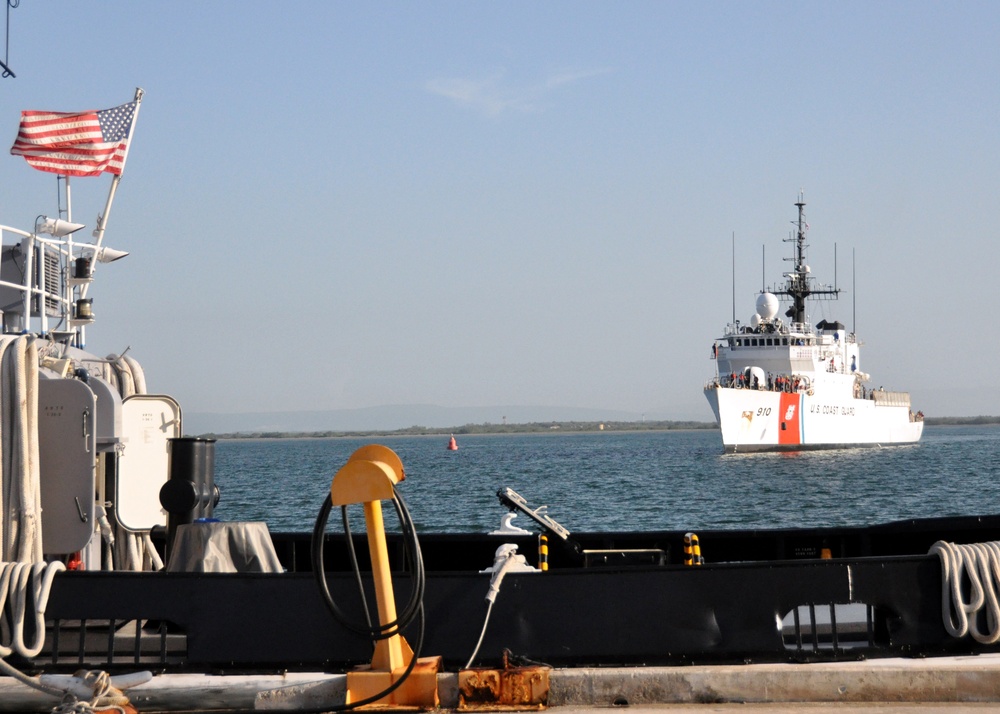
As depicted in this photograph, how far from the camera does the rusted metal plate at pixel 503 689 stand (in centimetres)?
643

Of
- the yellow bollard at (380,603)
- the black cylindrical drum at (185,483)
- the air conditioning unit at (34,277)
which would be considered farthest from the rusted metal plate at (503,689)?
the air conditioning unit at (34,277)

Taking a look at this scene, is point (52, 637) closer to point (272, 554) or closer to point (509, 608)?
point (272, 554)

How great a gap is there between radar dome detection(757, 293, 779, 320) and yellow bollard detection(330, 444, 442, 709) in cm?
7490

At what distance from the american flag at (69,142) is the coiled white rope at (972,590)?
8.64m

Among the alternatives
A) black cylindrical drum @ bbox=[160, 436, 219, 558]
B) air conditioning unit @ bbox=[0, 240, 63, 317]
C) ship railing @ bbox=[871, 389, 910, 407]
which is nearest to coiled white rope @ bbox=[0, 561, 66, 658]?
black cylindrical drum @ bbox=[160, 436, 219, 558]

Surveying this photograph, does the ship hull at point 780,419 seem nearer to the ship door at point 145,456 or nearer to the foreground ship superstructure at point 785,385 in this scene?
the foreground ship superstructure at point 785,385

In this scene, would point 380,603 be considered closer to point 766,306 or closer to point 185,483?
point 185,483

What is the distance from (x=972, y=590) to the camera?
6.66m

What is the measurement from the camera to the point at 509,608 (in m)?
6.75

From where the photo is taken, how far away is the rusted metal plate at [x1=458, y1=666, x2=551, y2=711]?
6426mm

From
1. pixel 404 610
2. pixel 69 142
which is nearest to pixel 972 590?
pixel 404 610

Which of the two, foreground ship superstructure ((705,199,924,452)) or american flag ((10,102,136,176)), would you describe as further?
foreground ship superstructure ((705,199,924,452))

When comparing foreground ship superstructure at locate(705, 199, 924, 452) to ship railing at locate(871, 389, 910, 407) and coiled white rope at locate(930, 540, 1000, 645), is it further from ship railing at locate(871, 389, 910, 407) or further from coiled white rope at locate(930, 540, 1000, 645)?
coiled white rope at locate(930, 540, 1000, 645)

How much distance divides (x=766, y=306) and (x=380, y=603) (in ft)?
248
